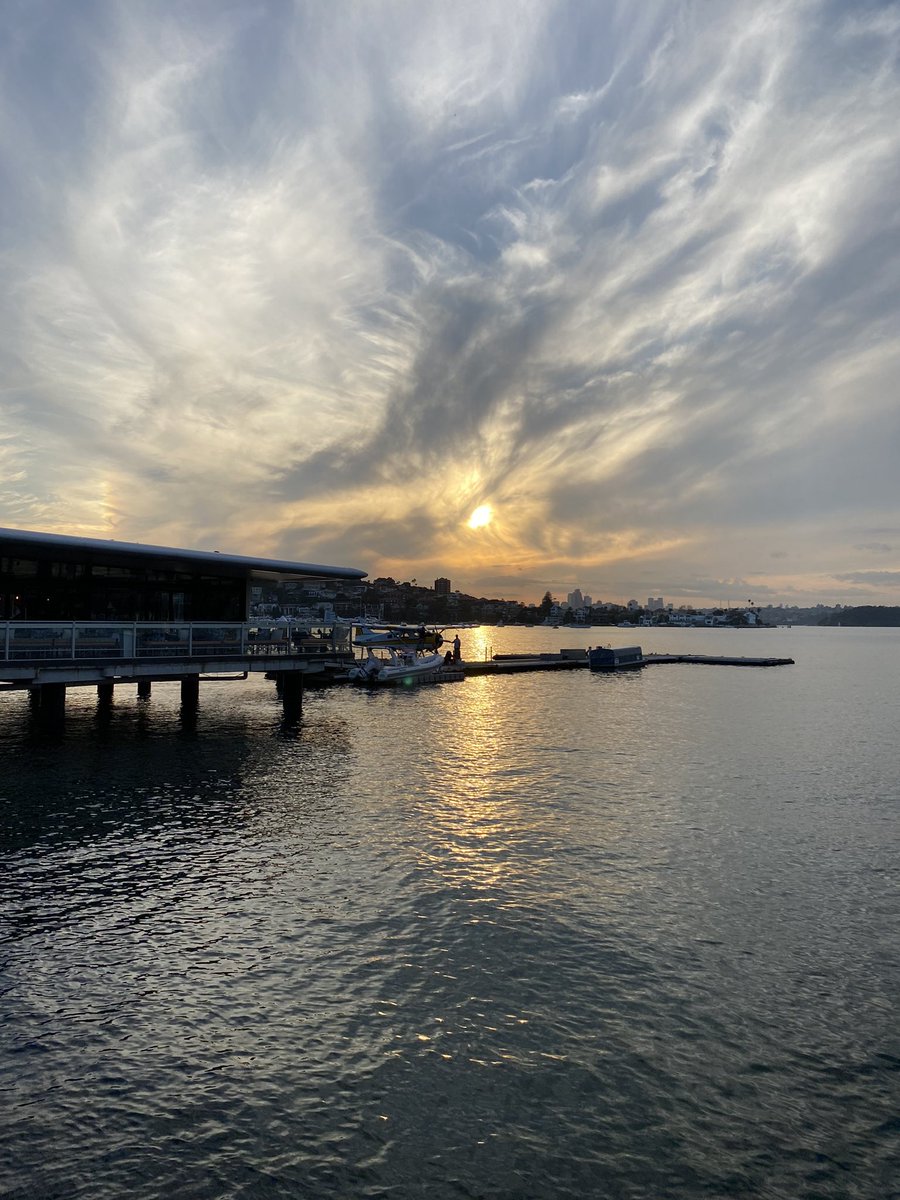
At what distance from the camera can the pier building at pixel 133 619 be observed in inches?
1186

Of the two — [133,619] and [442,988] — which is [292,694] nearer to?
[133,619]

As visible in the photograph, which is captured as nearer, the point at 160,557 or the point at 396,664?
the point at 160,557

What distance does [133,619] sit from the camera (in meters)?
41.3

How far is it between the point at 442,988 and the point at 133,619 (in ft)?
113

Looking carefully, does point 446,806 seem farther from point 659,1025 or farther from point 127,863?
point 659,1025

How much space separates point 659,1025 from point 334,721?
112 feet

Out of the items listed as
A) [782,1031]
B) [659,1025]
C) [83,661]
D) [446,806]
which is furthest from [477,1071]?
[83,661]

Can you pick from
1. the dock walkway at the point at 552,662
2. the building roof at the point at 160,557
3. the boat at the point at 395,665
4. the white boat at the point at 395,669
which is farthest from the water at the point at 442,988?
the dock walkway at the point at 552,662

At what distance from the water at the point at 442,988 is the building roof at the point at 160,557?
11.0 metres

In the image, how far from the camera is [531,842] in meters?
20.7

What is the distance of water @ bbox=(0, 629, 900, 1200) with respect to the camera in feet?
28.3

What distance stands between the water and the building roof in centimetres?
1099

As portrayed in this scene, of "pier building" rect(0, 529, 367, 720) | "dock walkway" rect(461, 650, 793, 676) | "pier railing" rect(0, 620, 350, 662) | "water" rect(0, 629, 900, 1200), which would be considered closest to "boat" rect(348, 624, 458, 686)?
"dock walkway" rect(461, 650, 793, 676)

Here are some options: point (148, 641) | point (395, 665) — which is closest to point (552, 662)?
point (395, 665)
